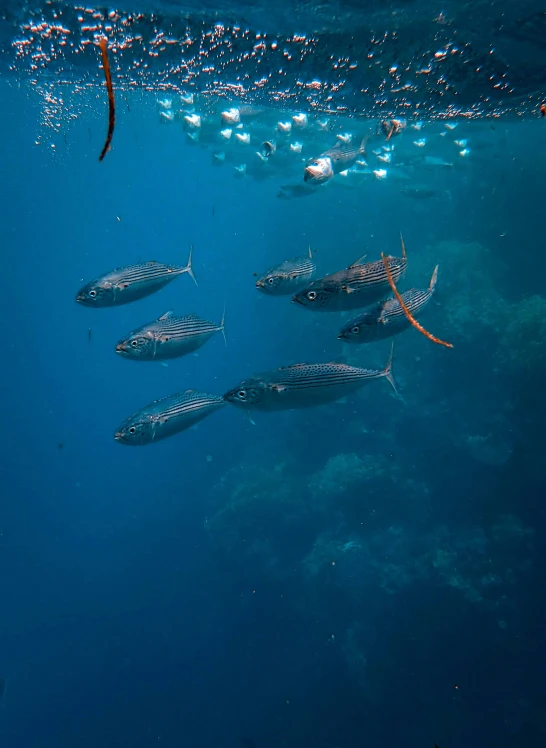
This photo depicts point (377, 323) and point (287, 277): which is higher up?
point (287, 277)

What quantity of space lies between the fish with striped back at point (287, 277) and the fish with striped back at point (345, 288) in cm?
83

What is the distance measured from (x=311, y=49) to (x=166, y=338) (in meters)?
8.70

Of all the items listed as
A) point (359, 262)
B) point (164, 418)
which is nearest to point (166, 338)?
point (164, 418)

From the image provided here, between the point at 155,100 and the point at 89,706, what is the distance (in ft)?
83.4

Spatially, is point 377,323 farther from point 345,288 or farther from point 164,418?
point 164,418

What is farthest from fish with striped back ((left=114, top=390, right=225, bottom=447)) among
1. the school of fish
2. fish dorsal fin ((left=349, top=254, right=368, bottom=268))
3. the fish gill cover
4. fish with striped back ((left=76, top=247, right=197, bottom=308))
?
the fish gill cover

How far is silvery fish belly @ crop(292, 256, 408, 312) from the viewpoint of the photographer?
467 centimetres

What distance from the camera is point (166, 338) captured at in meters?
5.51

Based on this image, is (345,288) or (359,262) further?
(359,262)

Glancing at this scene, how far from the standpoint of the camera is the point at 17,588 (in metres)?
26.6

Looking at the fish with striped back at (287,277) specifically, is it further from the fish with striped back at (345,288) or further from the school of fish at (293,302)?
the fish with striped back at (345,288)

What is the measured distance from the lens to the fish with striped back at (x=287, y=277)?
5.46 m

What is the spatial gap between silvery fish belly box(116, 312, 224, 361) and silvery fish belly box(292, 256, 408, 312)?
5.35 feet

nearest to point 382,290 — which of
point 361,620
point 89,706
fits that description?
point 361,620
